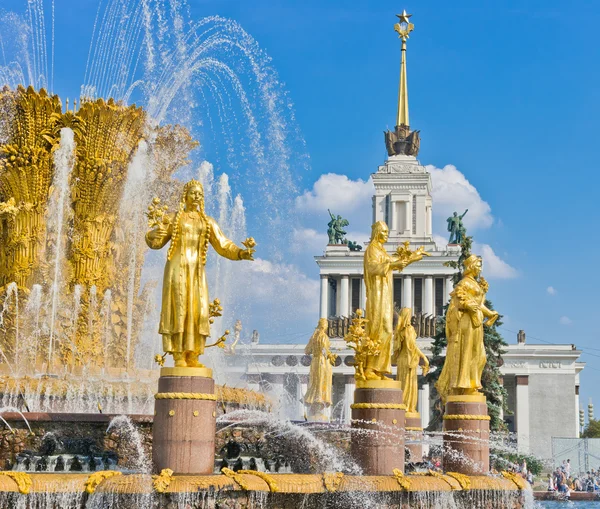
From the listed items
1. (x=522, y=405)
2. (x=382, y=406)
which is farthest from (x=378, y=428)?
(x=522, y=405)

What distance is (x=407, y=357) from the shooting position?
1620 cm

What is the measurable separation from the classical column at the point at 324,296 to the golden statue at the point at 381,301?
2254 inches

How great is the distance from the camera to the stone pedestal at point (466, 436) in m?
11.7

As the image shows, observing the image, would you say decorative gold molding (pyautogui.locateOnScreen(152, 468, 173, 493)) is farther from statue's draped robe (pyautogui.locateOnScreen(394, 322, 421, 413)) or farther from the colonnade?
the colonnade

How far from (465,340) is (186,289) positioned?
15.3ft

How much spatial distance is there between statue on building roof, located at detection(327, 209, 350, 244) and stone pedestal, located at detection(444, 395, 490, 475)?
6056 centimetres

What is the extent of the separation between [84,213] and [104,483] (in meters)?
6.95

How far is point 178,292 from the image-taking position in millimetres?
8797

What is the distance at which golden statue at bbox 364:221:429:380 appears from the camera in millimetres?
10656

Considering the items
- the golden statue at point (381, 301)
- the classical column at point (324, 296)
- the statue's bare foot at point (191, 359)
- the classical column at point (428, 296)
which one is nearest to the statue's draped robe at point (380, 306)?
the golden statue at point (381, 301)

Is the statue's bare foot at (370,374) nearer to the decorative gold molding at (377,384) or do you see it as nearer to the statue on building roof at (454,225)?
the decorative gold molding at (377,384)

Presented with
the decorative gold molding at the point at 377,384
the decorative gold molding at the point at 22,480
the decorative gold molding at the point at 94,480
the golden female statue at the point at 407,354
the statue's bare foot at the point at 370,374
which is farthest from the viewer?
the golden female statue at the point at 407,354

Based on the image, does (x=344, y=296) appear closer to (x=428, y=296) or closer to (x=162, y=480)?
(x=428, y=296)

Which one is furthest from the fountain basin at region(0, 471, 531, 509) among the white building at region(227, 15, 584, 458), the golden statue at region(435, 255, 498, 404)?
the white building at region(227, 15, 584, 458)
